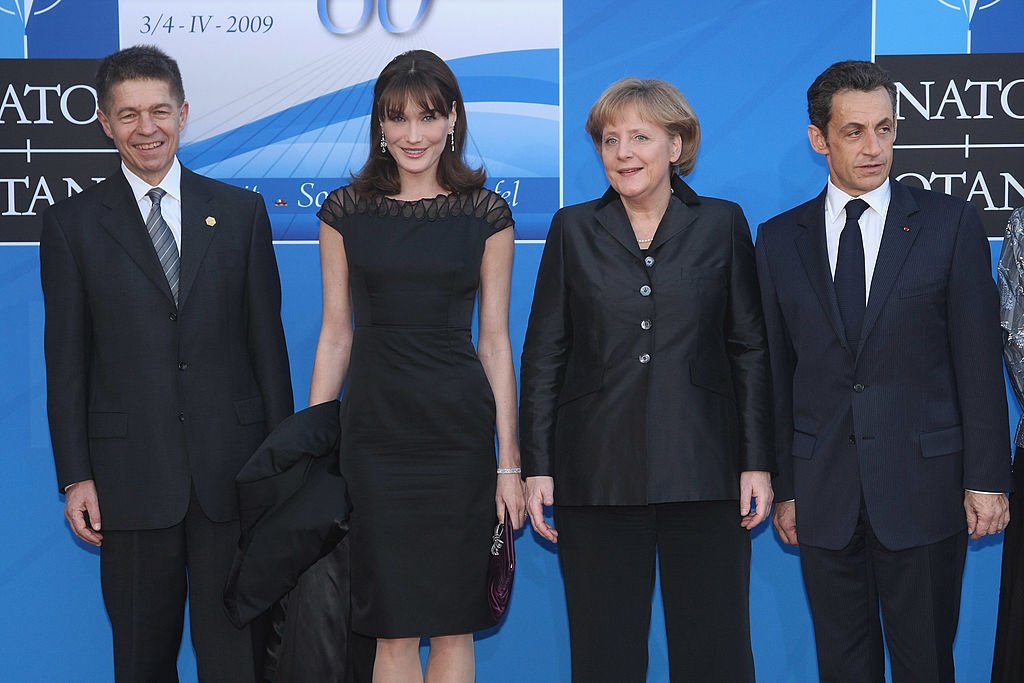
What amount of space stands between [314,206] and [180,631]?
1.40m

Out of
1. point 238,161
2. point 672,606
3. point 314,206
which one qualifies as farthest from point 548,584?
A: point 238,161

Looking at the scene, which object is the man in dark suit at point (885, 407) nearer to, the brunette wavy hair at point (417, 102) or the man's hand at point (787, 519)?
the man's hand at point (787, 519)

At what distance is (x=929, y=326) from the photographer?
253cm

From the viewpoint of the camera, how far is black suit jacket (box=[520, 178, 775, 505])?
2.57 m

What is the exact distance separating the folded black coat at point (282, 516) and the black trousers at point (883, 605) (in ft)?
3.86

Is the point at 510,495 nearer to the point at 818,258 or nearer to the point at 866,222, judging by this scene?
the point at 818,258

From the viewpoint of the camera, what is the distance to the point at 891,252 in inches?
101

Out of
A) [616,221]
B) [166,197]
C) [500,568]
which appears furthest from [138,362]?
[616,221]

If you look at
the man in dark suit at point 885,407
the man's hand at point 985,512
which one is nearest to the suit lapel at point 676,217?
the man in dark suit at point 885,407

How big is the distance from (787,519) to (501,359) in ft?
2.68

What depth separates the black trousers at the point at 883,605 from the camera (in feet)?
8.30

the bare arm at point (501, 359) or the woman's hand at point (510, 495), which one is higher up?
the bare arm at point (501, 359)

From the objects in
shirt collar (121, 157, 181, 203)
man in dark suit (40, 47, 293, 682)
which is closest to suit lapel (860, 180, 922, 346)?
man in dark suit (40, 47, 293, 682)

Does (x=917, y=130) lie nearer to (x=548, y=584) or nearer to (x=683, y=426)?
(x=683, y=426)
